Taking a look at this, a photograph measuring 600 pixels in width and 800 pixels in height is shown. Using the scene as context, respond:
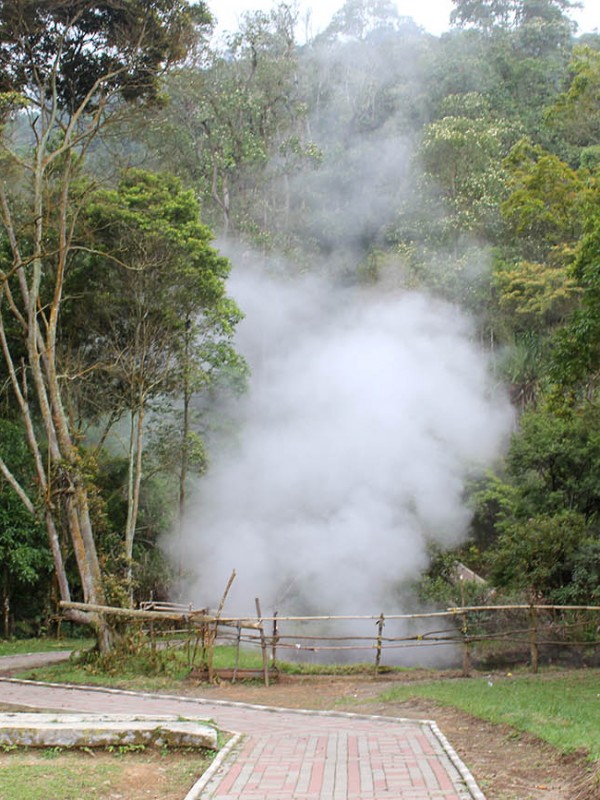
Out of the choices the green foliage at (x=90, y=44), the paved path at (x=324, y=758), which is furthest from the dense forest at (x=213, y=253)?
the paved path at (x=324, y=758)

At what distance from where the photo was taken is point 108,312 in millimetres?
15852

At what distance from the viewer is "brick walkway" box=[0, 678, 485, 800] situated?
15.2 feet

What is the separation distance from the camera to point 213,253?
1611cm

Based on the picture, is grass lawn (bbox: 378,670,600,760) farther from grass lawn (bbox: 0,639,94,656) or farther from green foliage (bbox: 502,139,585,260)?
green foliage (bbox: 502,139,585,260)

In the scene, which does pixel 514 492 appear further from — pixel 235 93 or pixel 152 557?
pixel 235 93

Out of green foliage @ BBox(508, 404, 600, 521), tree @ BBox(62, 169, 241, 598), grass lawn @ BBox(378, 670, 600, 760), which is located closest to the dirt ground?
grass lawn @ BBox(378, 670, 600, 760)

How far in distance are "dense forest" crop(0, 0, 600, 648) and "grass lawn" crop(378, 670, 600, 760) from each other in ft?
11.9

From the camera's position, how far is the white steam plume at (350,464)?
658 inches

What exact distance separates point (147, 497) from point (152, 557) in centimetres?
144

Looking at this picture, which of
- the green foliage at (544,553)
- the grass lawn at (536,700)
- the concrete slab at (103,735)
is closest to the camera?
the concrete slab at (103,735)

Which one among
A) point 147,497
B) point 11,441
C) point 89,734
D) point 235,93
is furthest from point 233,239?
point 89,734

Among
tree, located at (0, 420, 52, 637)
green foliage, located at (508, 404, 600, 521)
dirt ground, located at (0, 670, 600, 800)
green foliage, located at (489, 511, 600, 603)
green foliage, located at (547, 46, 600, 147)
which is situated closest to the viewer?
dirt ground, located at (0, 670, 600, 800)

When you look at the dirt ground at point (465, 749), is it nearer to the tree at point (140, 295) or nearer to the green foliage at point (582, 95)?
the tree at point (140, 295)

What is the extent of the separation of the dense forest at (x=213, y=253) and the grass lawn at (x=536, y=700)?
11.9ft
